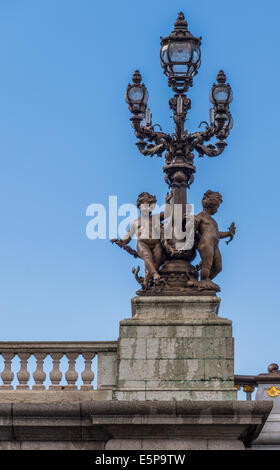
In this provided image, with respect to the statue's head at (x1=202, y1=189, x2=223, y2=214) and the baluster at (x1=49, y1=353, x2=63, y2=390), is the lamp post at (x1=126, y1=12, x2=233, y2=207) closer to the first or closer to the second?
the statue's head at (x1=202, y1=189, x2=223, y2=214)

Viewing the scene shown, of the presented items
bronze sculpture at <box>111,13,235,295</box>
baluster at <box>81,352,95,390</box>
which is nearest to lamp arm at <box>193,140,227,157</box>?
bronze sculpture at <box>111,13,235,295</box>

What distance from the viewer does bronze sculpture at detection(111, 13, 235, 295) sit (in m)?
37.4

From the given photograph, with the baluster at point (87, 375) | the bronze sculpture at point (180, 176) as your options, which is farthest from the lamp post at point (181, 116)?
the baluster at point (87, 375)

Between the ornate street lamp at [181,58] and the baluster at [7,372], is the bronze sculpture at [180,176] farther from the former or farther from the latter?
the baluster at [7,372]

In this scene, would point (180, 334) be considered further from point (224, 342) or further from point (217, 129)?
point (217, 129)

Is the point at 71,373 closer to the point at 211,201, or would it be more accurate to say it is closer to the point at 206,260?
the point at 206,260

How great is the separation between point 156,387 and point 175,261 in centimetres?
228

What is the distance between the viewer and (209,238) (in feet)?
123

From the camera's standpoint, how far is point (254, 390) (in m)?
37.2

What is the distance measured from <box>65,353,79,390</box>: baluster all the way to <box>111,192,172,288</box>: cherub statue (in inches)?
64.4

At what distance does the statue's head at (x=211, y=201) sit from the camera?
1486 inches

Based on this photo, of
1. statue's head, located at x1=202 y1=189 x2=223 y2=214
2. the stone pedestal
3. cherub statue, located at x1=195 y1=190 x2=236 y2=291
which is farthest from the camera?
statue's head, located at x1=202 y1=189 x2=223 y2=214

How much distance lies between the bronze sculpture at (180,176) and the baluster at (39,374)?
192cm
